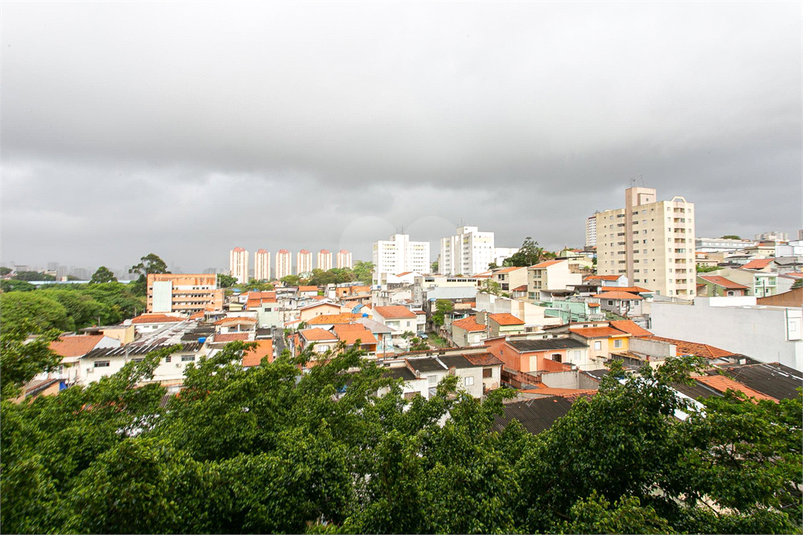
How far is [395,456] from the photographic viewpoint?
10.7 feet

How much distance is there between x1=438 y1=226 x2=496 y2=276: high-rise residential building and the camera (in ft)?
177

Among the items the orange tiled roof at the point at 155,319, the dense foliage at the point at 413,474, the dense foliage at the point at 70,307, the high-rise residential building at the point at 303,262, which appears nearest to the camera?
the dense foliage at the point at 413,474

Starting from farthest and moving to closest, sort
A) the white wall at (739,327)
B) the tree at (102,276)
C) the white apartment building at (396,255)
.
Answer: the white apartment building at (396,255) → the tree at (102,276) → the white wall at (739,327)

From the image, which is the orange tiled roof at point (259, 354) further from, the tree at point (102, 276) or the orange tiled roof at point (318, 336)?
the tree at point (102, 276)

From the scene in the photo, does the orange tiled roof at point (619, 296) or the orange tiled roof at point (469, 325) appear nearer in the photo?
the orange tiled roof at point (469, 325)

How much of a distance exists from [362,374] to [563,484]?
4069mm

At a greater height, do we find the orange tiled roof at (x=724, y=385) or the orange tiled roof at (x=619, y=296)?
the orange tiled roof at (x=619, y=296)

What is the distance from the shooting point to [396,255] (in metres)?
59.6

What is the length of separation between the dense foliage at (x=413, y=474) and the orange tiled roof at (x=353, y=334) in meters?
9.31

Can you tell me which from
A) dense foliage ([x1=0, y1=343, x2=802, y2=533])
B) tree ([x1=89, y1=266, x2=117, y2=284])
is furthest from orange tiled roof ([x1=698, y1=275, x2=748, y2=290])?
tree ([x1=89, y1=266, x2=117, y2=284])

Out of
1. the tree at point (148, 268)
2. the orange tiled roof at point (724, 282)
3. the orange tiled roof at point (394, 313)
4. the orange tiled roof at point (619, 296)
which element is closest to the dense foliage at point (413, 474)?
the orange tiled roof at point (394, 313)

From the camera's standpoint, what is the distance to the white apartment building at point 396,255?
5894 centimetres

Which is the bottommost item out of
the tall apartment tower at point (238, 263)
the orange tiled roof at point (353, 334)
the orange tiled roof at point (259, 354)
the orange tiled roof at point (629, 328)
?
the orange tiled roof at point (259, 354)

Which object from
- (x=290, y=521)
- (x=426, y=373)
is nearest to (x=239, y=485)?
(x=290, y=521)
